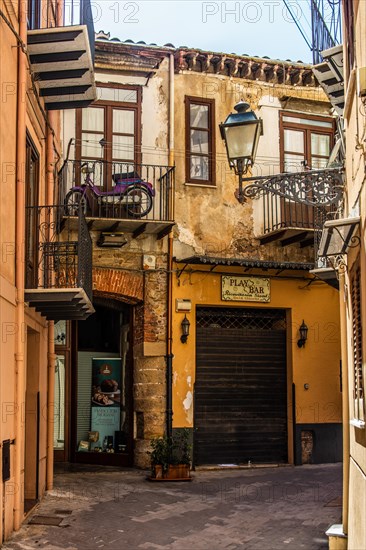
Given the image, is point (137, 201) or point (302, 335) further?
point (302, 335)

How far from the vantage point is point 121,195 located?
14977mm

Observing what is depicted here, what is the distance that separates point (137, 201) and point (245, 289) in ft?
10.1

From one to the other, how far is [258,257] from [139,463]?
4.93 m

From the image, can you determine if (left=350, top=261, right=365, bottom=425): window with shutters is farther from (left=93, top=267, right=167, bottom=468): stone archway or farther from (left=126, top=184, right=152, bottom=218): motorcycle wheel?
(left=93, top=267, right=167, bottom=468): stone archway

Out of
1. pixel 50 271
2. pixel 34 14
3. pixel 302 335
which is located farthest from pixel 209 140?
pixel 34 14

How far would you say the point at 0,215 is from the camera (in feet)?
29.2

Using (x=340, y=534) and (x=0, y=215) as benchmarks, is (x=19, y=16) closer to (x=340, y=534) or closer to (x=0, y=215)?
(x=0, y=215)

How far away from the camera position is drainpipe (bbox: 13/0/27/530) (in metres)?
9.40

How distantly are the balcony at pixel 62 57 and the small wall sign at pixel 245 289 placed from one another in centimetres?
Result: 550

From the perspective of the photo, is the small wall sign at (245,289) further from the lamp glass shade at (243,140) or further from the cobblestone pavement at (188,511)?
the lamp glass shade at (243,140)

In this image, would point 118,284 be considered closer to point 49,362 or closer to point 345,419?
point 49,362

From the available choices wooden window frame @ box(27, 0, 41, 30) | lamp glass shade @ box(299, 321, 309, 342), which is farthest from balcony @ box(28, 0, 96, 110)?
lamp glass shade @ box(299, 321, 309, 342)

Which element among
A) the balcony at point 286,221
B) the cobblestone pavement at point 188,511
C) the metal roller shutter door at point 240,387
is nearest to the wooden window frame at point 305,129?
the balcony at point 286,221

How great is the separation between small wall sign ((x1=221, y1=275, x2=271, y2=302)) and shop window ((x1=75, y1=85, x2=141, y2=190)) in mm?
3082
